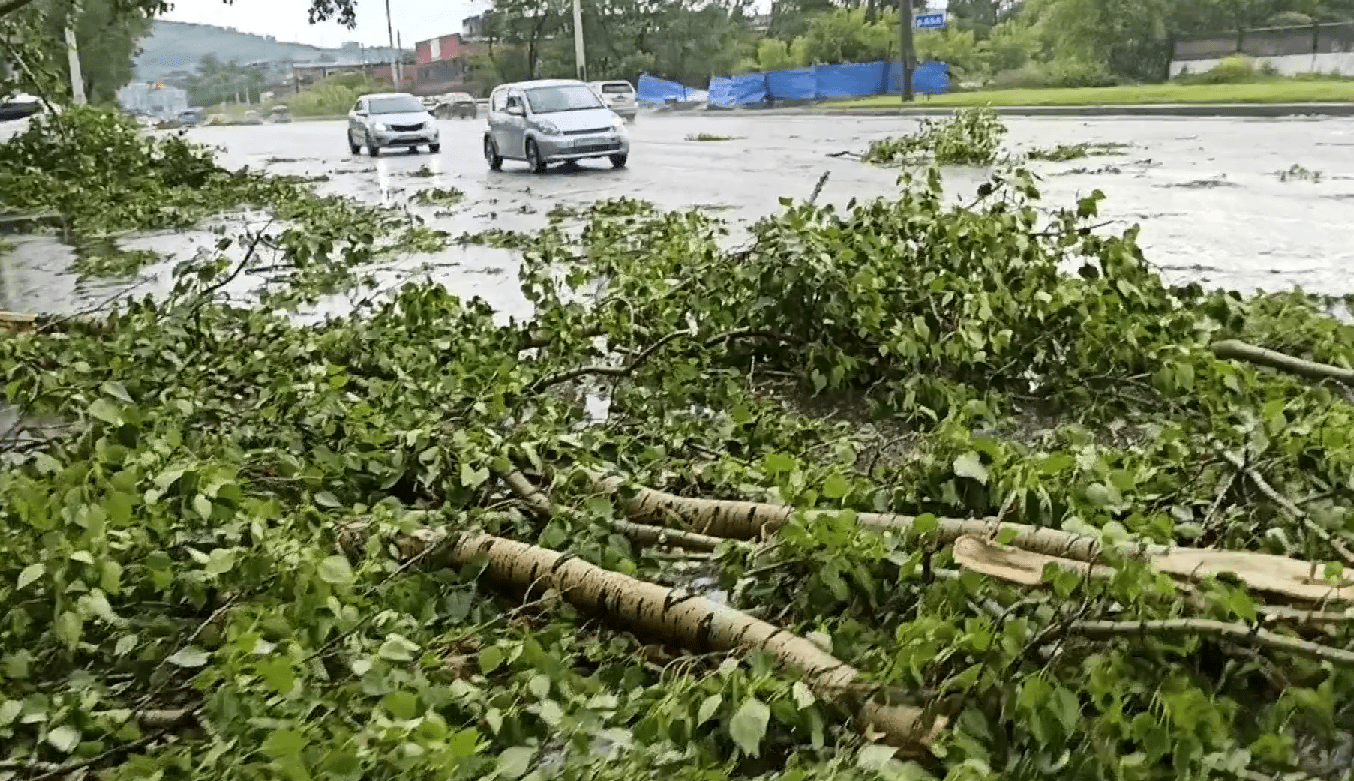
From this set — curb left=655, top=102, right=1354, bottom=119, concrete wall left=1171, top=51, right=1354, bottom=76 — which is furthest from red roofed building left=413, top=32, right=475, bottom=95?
concrete wall left=1171, top=51, right=1354, bottom=76

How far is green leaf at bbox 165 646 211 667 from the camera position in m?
2.86

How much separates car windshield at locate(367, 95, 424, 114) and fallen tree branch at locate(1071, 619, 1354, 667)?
97.2 ft

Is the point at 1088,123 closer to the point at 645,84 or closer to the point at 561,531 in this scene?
the point at 561,531

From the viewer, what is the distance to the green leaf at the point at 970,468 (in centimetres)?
349

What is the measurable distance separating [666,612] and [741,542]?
448 mm

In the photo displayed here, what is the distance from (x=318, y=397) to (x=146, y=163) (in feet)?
54.0

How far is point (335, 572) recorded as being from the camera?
3092mm

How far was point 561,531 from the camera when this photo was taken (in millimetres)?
3703

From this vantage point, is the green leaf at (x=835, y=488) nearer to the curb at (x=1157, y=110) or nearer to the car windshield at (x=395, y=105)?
the curb at (x=1157, y=110)

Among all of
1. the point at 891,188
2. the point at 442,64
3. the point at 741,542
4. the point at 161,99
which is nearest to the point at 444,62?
the point at 442,64

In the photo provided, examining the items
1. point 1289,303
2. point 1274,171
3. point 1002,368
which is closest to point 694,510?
point 1002,368

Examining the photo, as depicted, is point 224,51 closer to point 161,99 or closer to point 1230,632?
point 161,99

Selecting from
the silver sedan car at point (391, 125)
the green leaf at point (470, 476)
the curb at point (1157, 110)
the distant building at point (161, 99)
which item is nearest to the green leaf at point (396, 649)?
the green leaf at point (470, 476)

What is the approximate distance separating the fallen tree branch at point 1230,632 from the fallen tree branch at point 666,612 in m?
0.44
